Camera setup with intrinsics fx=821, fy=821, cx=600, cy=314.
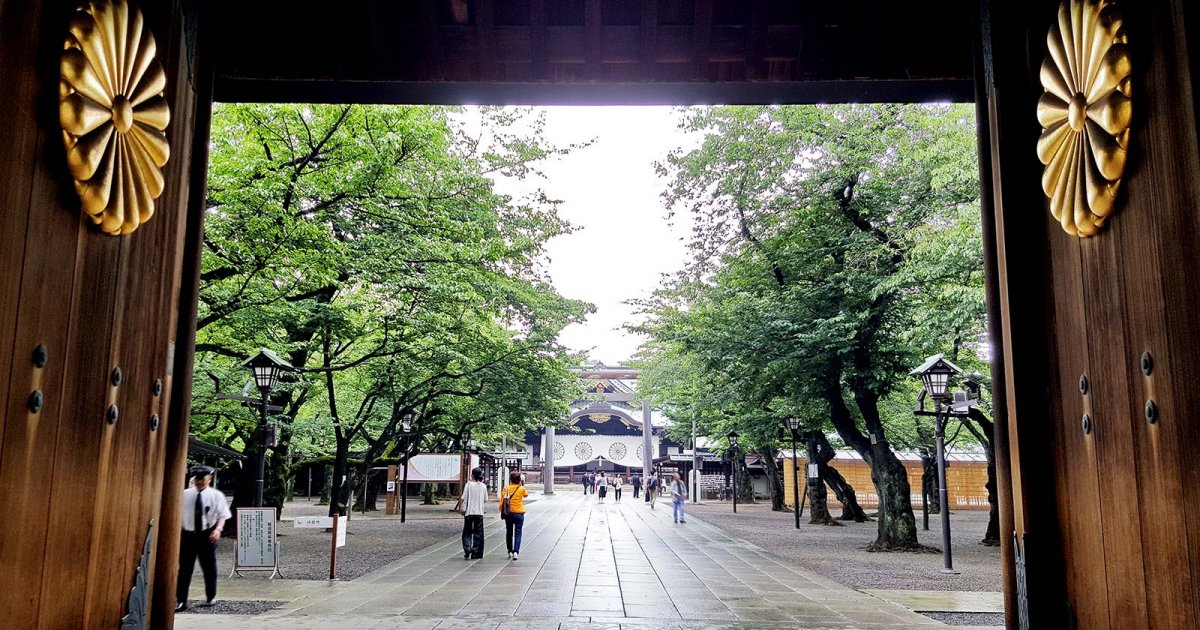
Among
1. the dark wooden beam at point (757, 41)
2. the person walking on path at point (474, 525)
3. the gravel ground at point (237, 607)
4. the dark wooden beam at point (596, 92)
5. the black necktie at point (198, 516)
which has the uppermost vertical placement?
the dark wooden beam at point (757, 41)

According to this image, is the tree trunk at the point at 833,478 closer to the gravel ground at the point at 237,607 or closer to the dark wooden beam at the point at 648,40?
the gravel ground at the point at 237,607

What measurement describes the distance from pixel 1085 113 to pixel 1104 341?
0.80m

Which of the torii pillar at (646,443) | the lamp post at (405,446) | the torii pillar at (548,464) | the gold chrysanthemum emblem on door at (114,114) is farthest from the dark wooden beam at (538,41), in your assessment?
the torii pillar at (646,443)

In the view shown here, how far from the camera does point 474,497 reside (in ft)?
47.0

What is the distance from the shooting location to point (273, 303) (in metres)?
12.5

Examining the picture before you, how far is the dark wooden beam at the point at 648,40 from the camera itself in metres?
4.23

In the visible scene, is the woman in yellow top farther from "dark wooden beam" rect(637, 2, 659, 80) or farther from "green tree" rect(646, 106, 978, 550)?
"dark wooden beam" rect(637, 2, 659, 80)

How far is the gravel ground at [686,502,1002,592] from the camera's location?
12531 millimetres

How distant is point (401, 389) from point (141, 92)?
16.6m

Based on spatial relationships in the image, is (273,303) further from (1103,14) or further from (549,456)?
(549,456)

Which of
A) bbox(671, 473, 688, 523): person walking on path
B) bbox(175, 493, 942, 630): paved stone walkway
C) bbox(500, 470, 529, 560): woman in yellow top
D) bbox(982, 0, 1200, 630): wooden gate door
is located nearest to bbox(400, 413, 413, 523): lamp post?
bbox(175, 493, 942, 630): paved stone walkway

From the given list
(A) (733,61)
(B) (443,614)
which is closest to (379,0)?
(A) (733,61)

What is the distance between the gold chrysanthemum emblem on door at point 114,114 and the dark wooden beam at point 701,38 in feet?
8.29

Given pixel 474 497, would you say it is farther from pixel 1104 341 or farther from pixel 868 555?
pixel 1104 341
